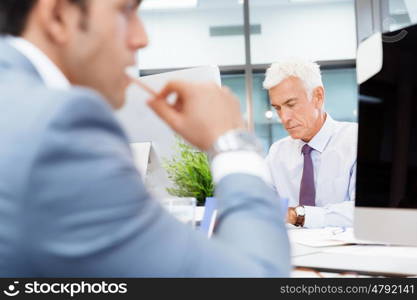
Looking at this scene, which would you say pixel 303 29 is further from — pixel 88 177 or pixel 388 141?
pixel 88 177

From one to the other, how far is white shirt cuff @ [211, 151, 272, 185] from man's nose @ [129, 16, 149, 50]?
17 centimetres

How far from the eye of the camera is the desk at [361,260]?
0.86 meters

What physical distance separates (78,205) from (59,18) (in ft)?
0.74

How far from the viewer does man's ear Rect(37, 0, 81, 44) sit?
490 millimetres

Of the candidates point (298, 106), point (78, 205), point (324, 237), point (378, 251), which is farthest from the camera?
point (298, 106)

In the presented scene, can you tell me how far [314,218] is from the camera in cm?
162

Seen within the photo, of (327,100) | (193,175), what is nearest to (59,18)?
(193,175)

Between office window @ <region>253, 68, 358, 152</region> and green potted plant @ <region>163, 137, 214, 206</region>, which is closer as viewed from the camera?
green potted plant @ <region>163, 137, 214, 206</region>


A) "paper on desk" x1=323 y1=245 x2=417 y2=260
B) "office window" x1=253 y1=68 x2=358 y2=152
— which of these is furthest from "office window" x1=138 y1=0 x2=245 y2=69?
"paper on desk" x1=323 y1=245 x2=417 y2=260

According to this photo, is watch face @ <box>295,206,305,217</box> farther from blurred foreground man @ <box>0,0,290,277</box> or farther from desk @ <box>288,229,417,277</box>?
blurred foreground man @ <box>0,0,290,277</box>

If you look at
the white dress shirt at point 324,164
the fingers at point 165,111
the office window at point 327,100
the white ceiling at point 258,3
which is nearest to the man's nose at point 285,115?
the white dress shirt at point 324,164

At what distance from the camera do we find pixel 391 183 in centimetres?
88

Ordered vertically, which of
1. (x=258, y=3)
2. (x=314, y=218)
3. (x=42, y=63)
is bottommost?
(x=314, y=218)

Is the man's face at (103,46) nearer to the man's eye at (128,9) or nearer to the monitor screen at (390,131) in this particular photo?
the man's eye at (128,9)
